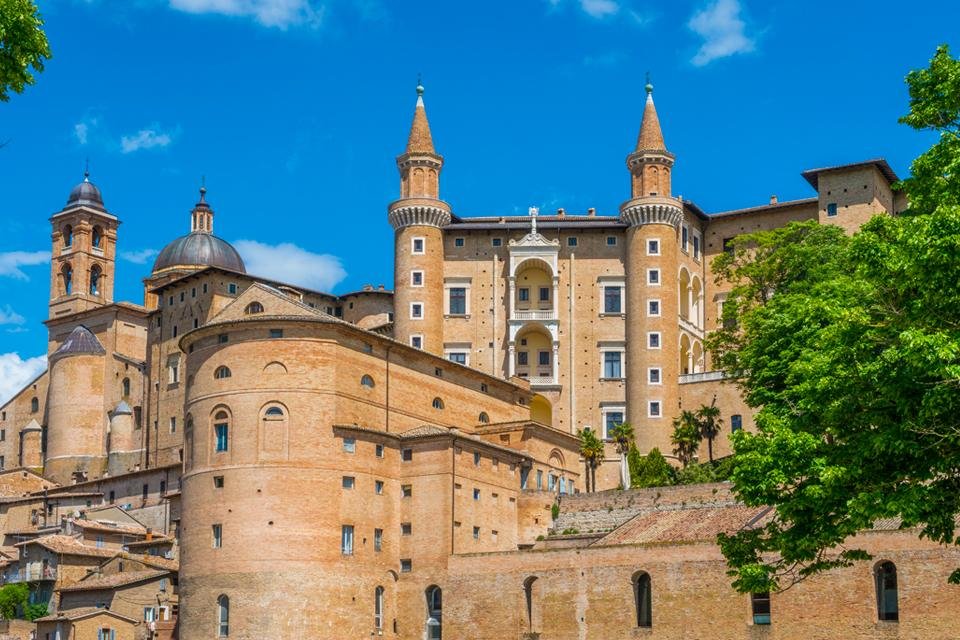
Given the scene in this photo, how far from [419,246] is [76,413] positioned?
27796mm

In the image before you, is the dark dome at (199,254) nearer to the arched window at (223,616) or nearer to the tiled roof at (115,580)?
the tiled roof at (115,580)

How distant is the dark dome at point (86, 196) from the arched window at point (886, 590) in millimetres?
80339

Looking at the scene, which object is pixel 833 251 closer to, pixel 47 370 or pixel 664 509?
pixel 664 509

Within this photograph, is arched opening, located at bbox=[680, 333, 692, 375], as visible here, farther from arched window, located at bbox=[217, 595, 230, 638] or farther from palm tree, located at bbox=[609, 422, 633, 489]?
arched window, located at bbox=[217, 595, 230, 638]

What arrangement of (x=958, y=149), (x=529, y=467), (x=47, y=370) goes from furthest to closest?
1. (x=47, y=370)
2. (x=529, y=467)
3. (x=958, y=149)

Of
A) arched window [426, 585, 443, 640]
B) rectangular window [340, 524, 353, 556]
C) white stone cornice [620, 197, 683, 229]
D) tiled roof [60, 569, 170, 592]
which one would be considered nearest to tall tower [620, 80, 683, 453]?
white stone cornice [620, 197, 683, 229]

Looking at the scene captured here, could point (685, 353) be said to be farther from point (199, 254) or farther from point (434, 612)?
point (199, 254)

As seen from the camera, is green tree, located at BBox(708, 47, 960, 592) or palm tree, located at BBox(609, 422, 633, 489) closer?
green tree, located at BBox(708, 47, 960, 592)

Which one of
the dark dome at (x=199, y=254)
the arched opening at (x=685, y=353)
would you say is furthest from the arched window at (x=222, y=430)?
the dark dome at (x=199, y=254)

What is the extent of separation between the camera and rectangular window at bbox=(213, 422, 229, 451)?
6438 cm

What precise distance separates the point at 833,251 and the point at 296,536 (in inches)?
1061

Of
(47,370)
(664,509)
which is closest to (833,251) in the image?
(664,509)

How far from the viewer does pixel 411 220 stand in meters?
90.2

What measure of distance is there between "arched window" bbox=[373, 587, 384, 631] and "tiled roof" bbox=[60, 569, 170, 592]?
1124 cm
